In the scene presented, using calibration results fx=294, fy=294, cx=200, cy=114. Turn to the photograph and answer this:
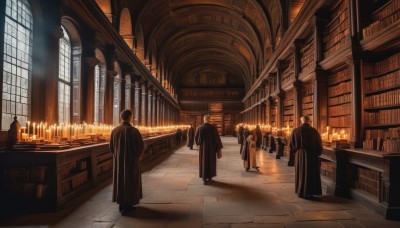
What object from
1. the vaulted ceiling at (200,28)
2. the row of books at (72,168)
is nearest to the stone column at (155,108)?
the vaulted ceiling at (200,28)

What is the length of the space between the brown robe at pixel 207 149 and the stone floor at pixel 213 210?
314mm

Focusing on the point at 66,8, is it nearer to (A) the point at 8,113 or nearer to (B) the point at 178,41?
(A) the point at 8,113

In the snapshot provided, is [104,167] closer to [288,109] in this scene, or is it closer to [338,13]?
[338,13]

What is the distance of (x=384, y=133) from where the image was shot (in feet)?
16.6

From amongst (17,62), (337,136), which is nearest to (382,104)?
(337,136)

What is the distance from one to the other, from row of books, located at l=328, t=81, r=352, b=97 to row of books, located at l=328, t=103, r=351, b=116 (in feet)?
1.00

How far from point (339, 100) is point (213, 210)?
4.27 meters

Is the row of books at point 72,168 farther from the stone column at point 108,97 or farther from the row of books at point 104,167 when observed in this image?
the stone column at point 108,97

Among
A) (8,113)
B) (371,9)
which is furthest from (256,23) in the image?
(8,113)

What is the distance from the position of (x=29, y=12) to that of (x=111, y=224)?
482cm

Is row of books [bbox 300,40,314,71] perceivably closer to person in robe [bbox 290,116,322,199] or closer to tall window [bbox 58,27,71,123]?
person in robe [bbox 290,116,322,199]

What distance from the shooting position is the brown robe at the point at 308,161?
5059 mm

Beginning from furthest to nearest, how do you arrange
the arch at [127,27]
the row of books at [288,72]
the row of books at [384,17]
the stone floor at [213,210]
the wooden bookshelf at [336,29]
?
1. the arch at [127,27]
2. the row of books at [288,72]
3. the wooden bookshelf at [336,29]
4. the row of books at [384,17]
5. the stone floor at [213,210]

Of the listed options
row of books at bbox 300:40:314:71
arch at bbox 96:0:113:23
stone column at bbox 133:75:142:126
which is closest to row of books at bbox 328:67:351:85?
row of books at bbox 300:40:314:71
